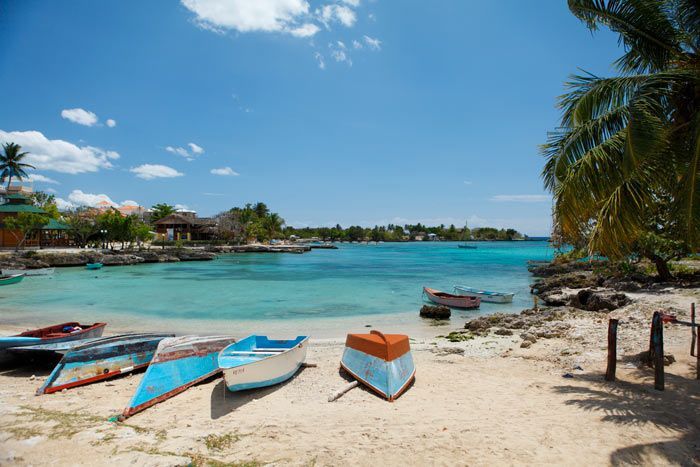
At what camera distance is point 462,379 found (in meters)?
8.03

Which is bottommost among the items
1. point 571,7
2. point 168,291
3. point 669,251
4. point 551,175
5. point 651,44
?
point 168,291

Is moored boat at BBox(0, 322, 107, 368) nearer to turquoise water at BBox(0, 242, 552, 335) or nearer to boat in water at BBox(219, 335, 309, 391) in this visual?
turquoise water at BBox(0, 242, 552, 335)

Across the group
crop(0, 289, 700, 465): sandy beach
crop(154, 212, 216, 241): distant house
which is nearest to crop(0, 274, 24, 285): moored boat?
crop(0, 289, 700, 465): sandy beach

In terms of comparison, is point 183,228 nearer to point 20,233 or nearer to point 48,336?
point 20,233

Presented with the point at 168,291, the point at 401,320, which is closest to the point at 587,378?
the point at 401,320

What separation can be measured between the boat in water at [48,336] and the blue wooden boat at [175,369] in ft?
11.5

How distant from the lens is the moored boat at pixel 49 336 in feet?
28.0

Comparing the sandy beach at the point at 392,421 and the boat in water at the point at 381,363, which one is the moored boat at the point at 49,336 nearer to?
the sandy beach at the point at 392,421

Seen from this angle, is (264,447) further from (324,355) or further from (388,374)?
(324,355)

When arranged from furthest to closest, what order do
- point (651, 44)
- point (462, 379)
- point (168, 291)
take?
point (168, 291), point (462, 379), point (651, 44)

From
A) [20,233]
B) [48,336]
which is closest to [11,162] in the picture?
[20,233]

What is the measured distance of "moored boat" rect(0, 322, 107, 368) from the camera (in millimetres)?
8531

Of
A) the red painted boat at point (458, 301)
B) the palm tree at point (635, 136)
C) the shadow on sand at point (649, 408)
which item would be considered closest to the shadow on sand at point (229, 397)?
the shadow on sand at point (649, 408)

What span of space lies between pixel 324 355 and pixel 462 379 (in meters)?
3.95
